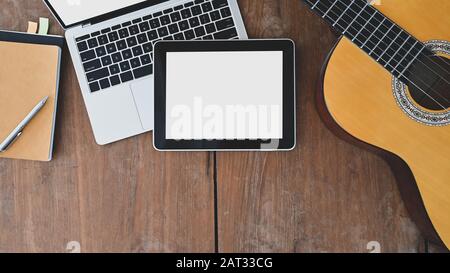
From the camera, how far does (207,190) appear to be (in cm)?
77

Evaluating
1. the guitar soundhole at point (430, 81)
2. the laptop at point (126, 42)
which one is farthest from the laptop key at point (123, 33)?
the guitar soundhole at point (430, 81)

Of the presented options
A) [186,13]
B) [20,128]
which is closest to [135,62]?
[186,13]

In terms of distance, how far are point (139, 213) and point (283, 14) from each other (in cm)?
43

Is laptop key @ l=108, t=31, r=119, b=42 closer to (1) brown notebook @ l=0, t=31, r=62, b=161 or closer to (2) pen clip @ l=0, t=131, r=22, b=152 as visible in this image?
(1) brown notebook @ l=0, t=31, r=62, b=161

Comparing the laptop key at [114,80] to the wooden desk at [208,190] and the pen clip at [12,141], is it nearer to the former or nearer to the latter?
the wooden desk at [208,190]

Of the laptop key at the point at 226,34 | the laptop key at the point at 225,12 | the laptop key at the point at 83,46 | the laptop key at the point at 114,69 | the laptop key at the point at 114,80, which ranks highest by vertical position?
the laptop key at the point at 225,12

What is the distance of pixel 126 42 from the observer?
0.77m

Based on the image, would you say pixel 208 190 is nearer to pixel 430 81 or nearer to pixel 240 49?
pixel 240 49

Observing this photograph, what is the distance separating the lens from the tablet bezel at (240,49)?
735 millimetres

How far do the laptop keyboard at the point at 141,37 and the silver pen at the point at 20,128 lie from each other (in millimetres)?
94

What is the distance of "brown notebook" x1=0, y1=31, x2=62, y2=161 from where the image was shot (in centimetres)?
76
